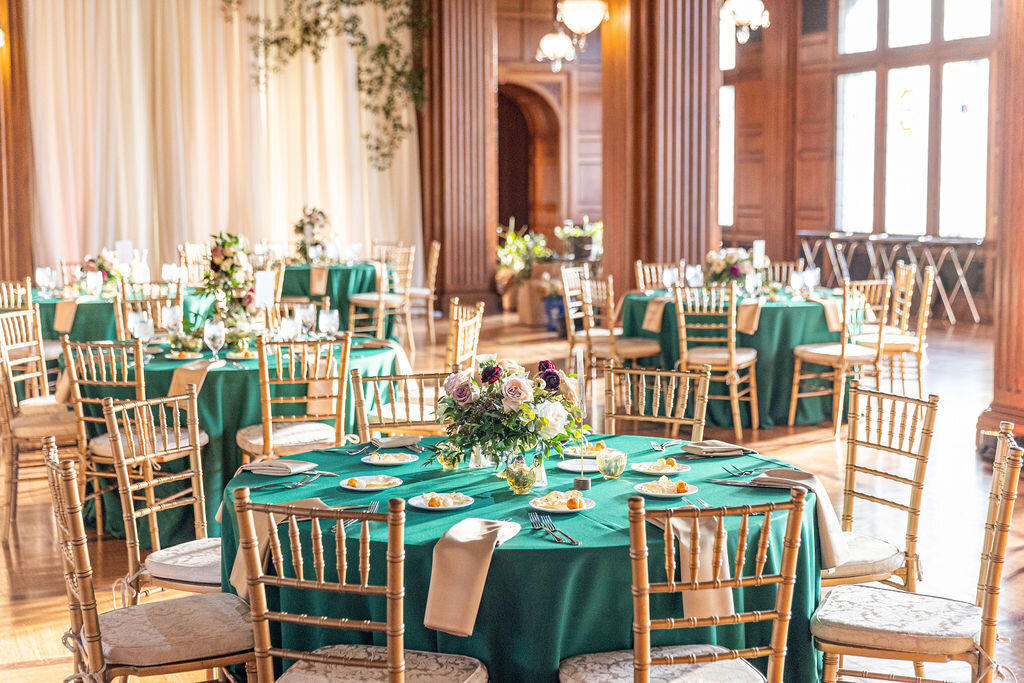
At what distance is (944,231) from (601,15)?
6.47 meters

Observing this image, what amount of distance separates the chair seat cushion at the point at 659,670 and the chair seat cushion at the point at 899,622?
34cm

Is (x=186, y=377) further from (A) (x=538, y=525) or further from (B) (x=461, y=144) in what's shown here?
(B) (x=461, y=144)

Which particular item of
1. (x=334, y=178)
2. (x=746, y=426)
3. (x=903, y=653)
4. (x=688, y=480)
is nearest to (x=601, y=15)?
(x=746, y=426)

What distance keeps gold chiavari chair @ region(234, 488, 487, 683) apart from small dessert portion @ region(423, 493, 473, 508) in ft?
0.89

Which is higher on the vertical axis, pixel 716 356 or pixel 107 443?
pixel 716 356

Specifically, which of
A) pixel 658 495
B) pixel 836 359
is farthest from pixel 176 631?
pixel 836 359

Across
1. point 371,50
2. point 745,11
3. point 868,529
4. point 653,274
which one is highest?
point 371,50

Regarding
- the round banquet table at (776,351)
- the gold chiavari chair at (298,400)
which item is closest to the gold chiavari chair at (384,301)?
the round banquet table at (776,351)

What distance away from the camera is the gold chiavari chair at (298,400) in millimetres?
4742

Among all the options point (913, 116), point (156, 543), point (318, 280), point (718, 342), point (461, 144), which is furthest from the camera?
point (913, 116)

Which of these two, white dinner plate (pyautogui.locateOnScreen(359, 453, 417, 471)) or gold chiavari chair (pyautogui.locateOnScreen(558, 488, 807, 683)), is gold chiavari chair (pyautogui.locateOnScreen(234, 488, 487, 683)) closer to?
gold chiavari chair (pyautogui.locateOnScreen(558, 488, 807, 683))

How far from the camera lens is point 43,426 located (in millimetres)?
5258

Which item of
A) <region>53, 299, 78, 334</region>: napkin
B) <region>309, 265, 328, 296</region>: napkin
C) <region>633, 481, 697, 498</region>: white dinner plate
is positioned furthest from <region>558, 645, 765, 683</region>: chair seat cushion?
<region>309, 265, 328, 296</region>: napkin

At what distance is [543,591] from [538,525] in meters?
0.20
